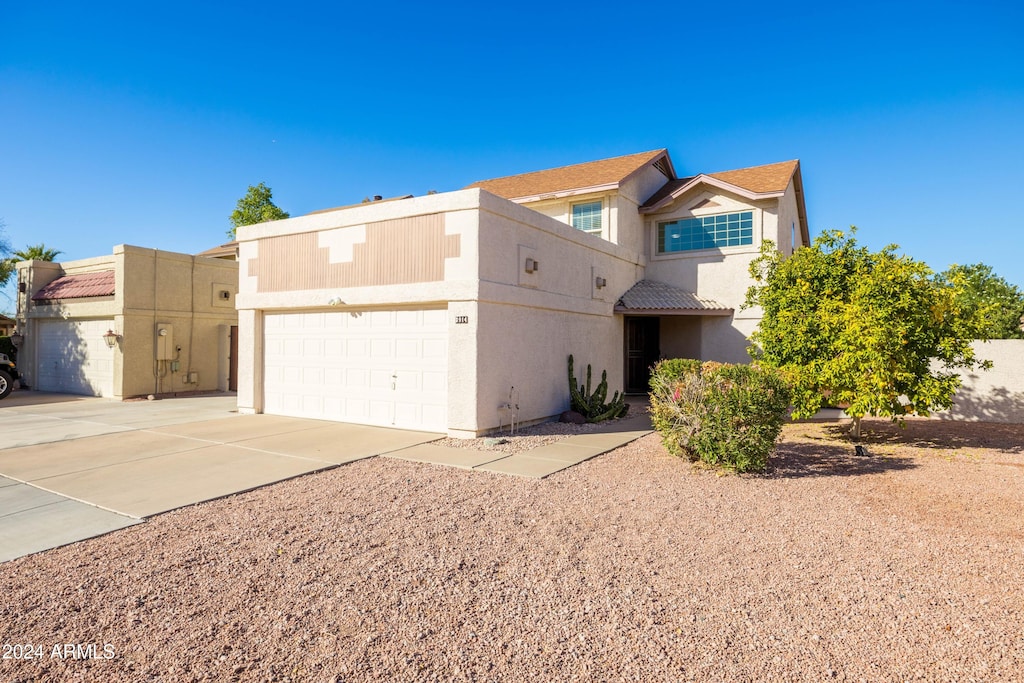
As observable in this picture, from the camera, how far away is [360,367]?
12156mm

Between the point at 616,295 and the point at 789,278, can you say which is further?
the point at 616,295

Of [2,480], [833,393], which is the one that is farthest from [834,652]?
[2,480]

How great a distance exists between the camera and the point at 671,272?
18312 mm

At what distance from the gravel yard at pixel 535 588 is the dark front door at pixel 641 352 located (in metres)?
11.8

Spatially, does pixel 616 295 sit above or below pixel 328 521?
above

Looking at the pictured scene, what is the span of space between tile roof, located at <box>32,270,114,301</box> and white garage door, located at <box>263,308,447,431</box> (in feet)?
26.7

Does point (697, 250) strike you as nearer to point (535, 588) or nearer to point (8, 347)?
point (535, 588)

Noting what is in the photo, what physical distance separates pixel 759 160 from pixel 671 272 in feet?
18.7

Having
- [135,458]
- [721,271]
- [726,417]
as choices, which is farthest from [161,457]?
[721,271]

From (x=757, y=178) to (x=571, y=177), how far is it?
19.9 feet

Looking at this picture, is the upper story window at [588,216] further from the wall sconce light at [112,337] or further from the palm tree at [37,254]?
the palm tree at [37,254]

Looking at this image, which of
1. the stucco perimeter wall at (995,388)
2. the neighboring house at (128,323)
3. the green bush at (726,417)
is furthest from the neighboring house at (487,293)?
the neighboring house at (128,323)

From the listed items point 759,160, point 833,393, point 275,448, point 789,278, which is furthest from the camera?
point 759,160

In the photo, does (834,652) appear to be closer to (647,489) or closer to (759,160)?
(647,489)
